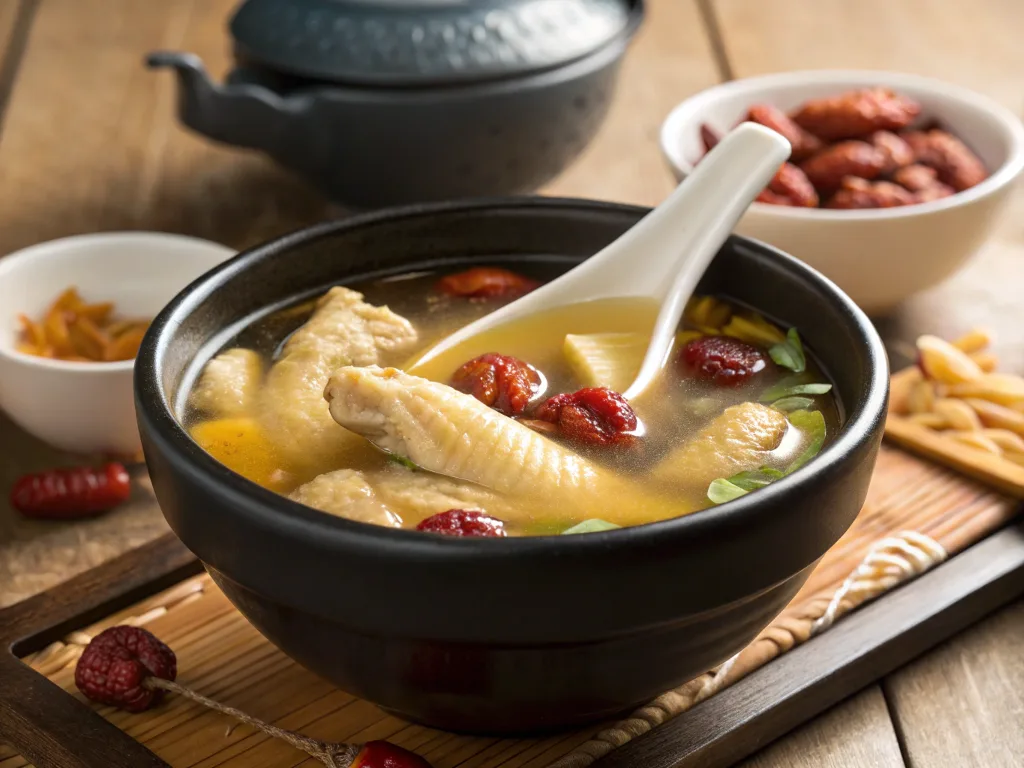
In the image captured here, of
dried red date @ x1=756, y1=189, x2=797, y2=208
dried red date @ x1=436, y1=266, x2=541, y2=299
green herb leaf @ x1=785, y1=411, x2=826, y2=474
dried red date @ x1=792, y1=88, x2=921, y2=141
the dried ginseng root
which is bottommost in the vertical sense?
the dried ginseng root

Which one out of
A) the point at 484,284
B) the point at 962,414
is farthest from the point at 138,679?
the point at 962,414

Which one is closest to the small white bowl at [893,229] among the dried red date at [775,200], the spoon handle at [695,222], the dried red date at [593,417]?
the dried red date at [775,200]

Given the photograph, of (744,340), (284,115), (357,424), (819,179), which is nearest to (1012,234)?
(819,179)

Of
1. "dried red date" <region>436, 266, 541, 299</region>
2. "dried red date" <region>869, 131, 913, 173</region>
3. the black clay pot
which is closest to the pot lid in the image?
the black clay pot

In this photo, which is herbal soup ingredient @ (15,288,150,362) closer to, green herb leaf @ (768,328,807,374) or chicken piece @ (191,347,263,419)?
chicken piece @ (191,347,263,419)

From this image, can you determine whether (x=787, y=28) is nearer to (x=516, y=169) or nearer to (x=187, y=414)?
(x=516, y=169)
